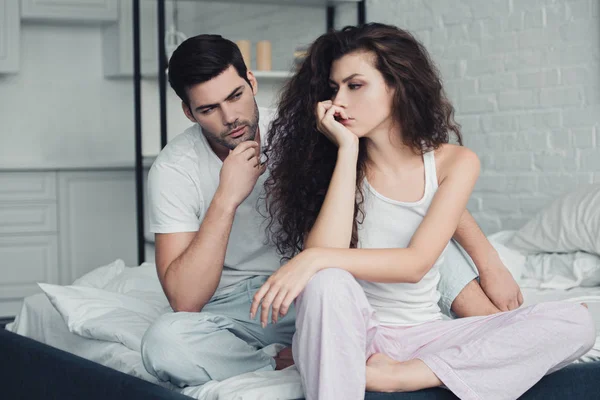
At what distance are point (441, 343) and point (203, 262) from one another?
0.55 m

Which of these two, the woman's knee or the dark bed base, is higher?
the woman's knee

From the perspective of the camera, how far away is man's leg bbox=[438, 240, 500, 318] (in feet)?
6.61

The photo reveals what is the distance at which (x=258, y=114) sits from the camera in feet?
6.87

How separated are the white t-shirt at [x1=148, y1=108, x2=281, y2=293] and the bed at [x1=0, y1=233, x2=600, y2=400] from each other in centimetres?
25

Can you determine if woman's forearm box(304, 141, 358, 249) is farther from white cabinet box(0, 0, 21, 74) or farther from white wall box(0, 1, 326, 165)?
white cabinet box(0, 0, 21, 74)

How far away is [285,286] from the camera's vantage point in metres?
1.48

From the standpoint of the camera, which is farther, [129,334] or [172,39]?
[172,39]

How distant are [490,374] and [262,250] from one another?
714 millimetres

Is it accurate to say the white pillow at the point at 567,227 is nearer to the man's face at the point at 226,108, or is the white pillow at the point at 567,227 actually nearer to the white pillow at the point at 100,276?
the man's face at the point at 226,108

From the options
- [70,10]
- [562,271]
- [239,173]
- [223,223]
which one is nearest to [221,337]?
[223,223]

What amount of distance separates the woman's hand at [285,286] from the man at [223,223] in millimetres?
328

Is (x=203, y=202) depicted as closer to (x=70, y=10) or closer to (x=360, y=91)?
(x=360, y=91)

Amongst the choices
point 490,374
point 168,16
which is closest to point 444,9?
point 168,16

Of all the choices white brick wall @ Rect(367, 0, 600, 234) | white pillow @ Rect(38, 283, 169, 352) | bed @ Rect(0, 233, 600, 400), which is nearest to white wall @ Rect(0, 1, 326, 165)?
white brick wall @ Rect(367, 0, 600, 234)
